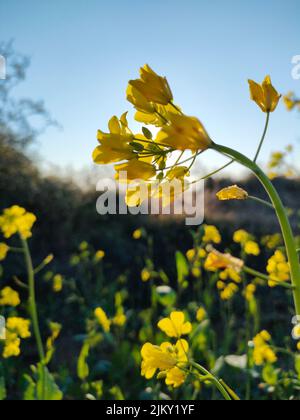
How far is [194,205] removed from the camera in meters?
5.54

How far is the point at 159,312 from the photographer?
→ 343cm

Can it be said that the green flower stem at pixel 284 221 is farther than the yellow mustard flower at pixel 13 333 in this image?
No

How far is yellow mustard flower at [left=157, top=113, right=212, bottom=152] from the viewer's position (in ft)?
1.48

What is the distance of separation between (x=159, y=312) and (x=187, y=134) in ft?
10.2

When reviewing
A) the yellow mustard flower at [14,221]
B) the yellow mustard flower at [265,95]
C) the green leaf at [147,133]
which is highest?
the yellow mustard flower at [14,221]

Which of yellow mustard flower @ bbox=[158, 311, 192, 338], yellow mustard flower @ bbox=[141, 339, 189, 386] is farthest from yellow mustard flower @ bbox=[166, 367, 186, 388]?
yellow mustard flower @ bbox=[158, 311, 192, 338]

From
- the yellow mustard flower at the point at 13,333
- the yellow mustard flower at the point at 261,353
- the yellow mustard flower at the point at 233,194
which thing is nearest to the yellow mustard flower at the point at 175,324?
the yellow mustard flower at the point at 233,194

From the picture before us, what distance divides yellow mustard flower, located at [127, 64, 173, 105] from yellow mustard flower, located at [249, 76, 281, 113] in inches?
4.5

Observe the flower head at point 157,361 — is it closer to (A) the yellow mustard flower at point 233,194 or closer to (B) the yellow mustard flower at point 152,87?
(A) the yellow mustard flower at point 233,194

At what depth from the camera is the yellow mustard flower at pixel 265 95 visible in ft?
1.80
